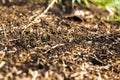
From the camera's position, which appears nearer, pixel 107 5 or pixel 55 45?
pixel 55 45

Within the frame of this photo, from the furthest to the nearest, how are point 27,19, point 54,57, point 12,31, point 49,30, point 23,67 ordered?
point 27,19, point 49,30, point 12,31, point 54,57, point 23,67

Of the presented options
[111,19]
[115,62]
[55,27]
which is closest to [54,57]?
[115,62]

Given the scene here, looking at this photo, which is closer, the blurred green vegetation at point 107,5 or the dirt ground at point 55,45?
the dirt ground at point 55,45

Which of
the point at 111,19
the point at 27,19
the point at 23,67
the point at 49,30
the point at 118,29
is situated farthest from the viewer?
the point at 111,19

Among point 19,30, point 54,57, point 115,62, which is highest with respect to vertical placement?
point 19,30

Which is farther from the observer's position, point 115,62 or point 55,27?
point 55,27

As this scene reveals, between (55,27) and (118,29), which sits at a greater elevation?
(55,27)

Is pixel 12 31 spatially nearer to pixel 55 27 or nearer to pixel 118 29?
pixel 55 27

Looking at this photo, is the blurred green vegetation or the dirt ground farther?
the blurred green vegetation
